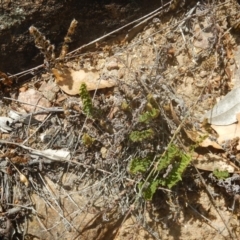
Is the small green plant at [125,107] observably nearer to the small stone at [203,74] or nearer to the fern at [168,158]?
the fern at [168,158]

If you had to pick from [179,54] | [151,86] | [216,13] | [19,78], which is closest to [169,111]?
[151,86]

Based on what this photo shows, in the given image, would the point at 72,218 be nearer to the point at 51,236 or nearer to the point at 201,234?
the point at 51,236

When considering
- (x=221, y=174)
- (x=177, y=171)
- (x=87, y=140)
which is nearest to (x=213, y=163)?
(x=221, y=174)

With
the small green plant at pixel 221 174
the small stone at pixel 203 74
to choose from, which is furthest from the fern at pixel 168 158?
the small stone at pixel 203 74

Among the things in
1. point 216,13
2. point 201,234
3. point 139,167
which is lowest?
point 201,234

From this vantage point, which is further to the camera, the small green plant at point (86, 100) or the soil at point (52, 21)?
the soil at point (52, 21)

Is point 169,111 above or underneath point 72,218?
above

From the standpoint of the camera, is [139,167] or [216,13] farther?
[216,13]
